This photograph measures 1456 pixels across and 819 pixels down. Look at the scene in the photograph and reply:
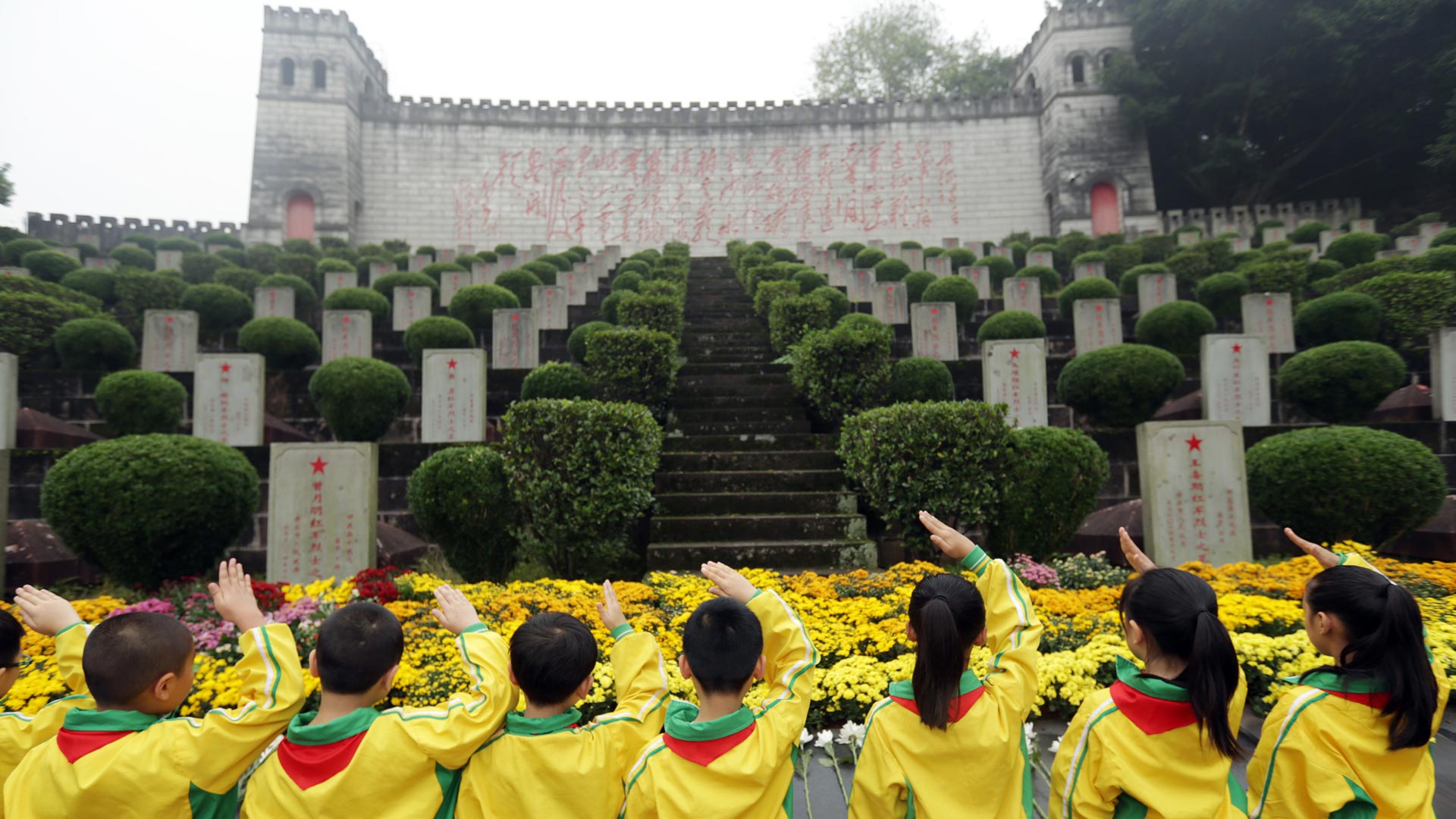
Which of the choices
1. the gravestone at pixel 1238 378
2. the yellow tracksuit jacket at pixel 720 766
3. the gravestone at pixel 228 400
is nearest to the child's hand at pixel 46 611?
the yellow tracksuit jacket at pixel 720 766

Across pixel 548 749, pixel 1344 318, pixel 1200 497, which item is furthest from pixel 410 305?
pixel 1344 318

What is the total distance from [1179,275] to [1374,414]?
677cm

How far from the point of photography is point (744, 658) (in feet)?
5.93

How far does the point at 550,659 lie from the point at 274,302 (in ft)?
34.6

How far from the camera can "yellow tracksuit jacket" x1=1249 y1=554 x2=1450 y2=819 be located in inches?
67.9

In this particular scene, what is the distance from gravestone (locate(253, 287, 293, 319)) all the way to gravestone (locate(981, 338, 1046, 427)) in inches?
350

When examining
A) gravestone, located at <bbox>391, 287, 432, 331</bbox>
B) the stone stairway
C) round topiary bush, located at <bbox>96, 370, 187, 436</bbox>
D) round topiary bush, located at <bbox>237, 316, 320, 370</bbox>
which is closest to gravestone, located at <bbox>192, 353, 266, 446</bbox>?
round topiary bush, located at <bbox>96, 370, 187, 436</bbox>

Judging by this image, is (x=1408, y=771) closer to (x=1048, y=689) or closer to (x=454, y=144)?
(x=1048, y=689)

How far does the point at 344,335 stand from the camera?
29.1ft

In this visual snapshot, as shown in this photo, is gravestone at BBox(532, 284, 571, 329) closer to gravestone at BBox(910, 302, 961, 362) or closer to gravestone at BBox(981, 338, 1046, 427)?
gravestone at BBox(910, 302, 961, 362)

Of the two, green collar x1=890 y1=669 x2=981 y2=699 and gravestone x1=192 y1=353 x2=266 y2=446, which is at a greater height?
gravestone x1=192 y1=353 x2=266 y2=446

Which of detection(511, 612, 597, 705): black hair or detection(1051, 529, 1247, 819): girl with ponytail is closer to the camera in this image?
detection(1051, 529, 1247, 819): girl with ponytail

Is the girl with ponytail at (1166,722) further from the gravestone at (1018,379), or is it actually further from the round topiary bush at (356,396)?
the round topiary bush at (356,396)

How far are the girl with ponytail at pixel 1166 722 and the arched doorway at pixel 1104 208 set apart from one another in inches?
949
